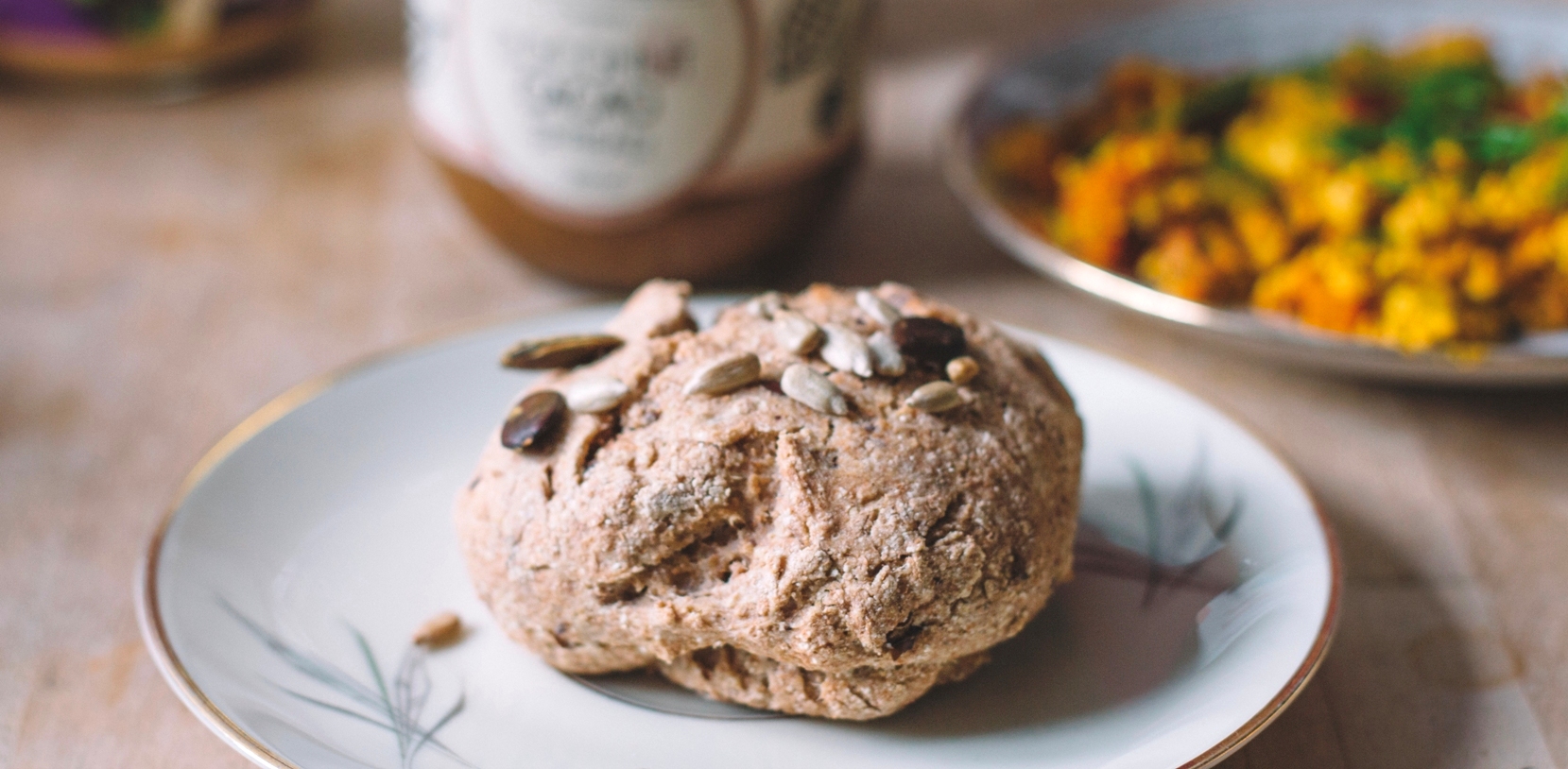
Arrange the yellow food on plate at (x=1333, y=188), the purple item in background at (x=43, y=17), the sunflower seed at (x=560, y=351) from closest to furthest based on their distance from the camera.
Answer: the sunflower seed at (x=560, y=351) < the yellow food on plate at (x=1333, y=188) < the purple item in background at (x=43, y=17)

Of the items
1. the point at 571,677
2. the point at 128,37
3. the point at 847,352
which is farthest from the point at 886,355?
the point at 128,37

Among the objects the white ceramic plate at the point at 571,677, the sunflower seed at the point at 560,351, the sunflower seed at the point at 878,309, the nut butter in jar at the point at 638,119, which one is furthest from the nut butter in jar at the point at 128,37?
the sunflower seed at the point at 878,309

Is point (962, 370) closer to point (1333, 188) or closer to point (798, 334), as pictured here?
point (798, 334)

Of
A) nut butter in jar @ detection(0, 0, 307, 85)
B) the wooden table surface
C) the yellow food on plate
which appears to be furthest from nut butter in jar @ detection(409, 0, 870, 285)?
nut butter in jar @ detection(0, 0, 307, 85)

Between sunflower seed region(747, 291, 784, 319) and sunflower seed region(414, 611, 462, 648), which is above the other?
sunflower seed region(747, 291, 784, 319)

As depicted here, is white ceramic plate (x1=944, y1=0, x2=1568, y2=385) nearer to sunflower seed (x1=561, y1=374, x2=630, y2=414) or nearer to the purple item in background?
sunflower seed (x1=561, y1=374, x2=630, y2=414)

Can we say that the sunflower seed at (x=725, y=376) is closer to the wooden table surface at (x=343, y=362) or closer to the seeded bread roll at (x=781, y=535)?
the seeded bread roll at (x=781, y=535)

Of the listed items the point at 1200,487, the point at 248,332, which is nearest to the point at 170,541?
the point at 248,332
